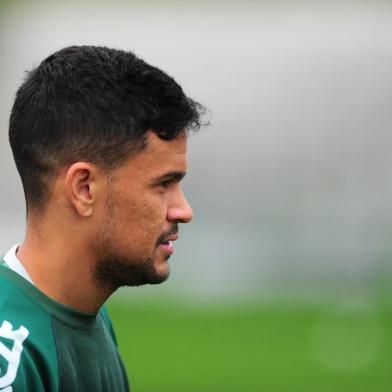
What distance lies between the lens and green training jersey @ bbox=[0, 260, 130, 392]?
275 cm

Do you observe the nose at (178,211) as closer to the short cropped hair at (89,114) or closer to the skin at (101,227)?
the skin at (101,227)

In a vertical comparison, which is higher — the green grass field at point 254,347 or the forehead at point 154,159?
the forehead at point 154,159

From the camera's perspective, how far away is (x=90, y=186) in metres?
2.96

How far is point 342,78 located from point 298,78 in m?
0.49

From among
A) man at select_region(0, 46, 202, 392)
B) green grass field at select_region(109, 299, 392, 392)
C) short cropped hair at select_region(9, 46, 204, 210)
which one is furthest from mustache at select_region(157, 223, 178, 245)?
green grass field at select_region(109, 299, 392, 392)

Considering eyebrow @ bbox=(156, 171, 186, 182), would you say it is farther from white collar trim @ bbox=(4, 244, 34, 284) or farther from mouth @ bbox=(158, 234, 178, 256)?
white collar trim @ bbox=(4, 244, 34, 284)

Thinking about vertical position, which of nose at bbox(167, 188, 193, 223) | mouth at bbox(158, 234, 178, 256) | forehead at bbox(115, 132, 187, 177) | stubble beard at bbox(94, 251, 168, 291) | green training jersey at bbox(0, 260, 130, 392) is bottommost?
green training jersey at bbox(0, 260, 130, 392)

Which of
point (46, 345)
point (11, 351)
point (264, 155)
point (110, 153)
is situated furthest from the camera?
point (264, 155)

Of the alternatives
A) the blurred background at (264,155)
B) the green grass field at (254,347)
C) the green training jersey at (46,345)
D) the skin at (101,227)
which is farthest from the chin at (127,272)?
the blurred background at (264,155)

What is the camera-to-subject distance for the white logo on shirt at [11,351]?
268 cm

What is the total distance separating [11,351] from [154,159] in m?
0.63

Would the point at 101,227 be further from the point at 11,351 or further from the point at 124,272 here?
the point at 11,351

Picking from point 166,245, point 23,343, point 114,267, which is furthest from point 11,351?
point 166,245

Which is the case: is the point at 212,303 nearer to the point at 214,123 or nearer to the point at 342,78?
the point at 214,123
